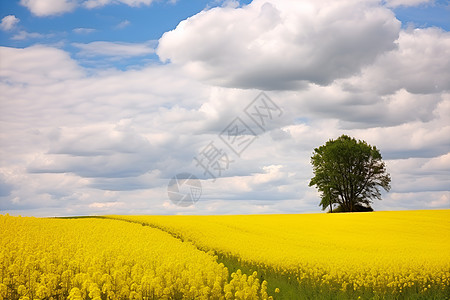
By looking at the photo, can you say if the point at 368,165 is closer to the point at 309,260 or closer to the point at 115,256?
the point at 309,260

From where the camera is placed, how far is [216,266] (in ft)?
41.7

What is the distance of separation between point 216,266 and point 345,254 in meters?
12.2

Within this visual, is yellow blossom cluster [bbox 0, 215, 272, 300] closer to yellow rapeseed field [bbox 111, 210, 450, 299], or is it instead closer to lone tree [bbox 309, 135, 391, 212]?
yellow rapeseed field [bbox 111, 210, 450, 299]

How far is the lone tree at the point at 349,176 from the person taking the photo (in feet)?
209

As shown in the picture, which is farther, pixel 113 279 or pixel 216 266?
pixel 216 266

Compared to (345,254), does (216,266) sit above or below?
above

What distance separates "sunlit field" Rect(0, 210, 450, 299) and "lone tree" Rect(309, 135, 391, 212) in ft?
90.8

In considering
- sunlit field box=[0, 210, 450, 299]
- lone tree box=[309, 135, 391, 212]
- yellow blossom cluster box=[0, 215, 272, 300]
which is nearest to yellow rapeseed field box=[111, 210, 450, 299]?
sunlit field box=[0, 210, 450, 299]

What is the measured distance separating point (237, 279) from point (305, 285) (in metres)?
6.57

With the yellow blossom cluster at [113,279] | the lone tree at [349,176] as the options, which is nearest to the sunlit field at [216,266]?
the yellow blossom cluster at [113,279]

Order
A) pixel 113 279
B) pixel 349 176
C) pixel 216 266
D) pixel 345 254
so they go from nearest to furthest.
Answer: pixel 113 279 < pixel 216 266 < pixel 345 254 < pixel 349 176

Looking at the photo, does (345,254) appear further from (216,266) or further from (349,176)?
(349,176)

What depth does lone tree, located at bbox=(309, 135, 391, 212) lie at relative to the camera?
63.8m

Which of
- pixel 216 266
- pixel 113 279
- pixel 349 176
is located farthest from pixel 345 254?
pixel 349 176
